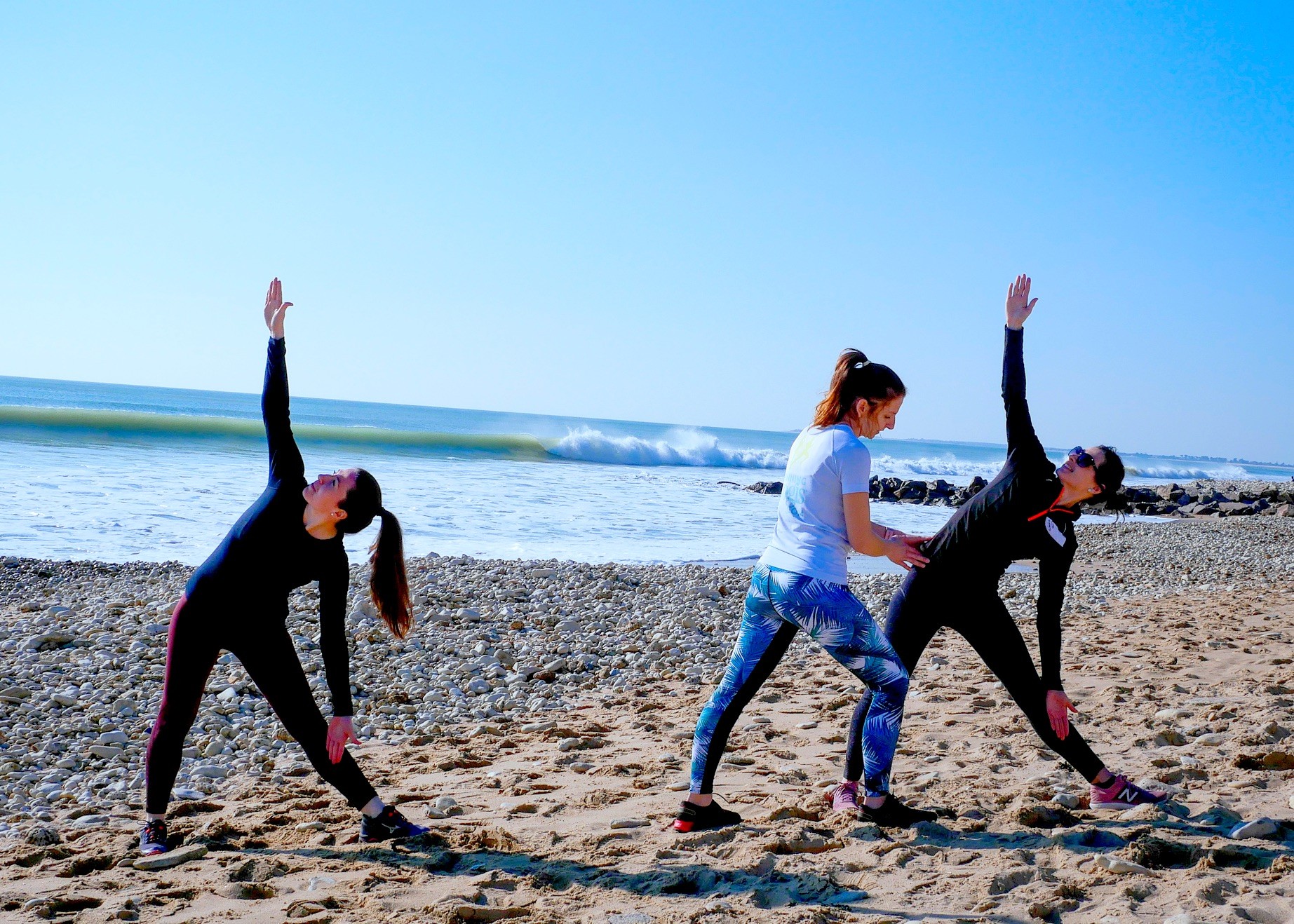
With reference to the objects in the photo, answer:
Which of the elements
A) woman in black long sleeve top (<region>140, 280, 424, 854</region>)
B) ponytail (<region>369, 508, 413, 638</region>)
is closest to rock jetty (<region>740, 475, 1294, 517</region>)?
ponytail (<region>369, 508, 413, 638</region>)

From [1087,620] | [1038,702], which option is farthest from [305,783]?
[1087,620]

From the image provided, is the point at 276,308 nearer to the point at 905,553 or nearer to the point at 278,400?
the point at 278,400

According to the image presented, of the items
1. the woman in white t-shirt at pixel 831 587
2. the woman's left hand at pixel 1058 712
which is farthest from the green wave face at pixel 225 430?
the woman's left hand at pixel 1058 712

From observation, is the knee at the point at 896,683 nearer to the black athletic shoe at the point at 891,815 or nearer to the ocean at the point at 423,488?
the black athletic shoe at the point at 891,815

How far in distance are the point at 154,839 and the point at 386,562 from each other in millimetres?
1266

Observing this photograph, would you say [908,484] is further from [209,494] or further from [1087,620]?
[1087,620]

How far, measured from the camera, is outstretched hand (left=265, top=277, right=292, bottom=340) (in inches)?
140

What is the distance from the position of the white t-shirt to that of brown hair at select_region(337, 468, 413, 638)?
1381 millimetres

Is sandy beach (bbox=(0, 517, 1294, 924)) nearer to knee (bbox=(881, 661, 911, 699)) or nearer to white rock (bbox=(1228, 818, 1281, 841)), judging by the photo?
white rock (bbox=(1228, 818, 1281, 841))

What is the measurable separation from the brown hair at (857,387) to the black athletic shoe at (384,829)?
2094mm

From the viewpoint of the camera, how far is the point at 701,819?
11.3 ft

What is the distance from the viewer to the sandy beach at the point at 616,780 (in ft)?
9.55

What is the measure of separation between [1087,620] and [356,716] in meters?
6.48

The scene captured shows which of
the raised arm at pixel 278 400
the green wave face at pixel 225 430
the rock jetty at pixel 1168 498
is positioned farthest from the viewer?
the green wave face at pixel 225 430
